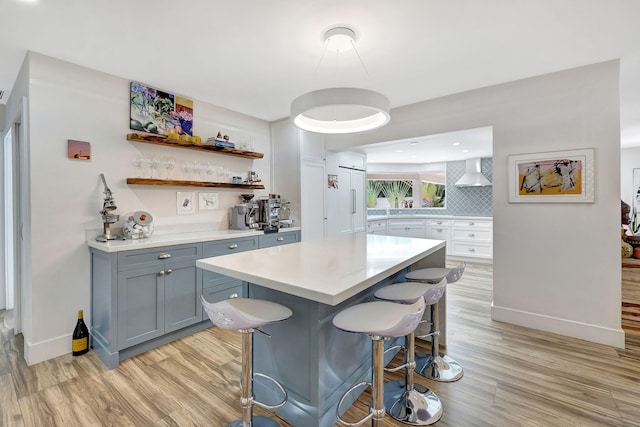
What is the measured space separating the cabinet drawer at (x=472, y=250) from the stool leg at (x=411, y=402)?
4.86m

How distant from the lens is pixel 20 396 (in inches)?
75.7

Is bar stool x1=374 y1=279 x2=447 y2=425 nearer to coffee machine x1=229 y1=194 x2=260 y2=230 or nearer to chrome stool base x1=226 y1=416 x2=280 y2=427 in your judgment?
chrome stool base x1=226 y1=416 x2=280 y2=427

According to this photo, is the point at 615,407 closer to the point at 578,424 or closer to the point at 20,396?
the point at 578,424

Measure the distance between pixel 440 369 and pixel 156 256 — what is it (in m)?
2.48

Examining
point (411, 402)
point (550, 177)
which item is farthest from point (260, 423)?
point (550, 177)

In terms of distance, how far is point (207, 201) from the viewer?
3.61 metres

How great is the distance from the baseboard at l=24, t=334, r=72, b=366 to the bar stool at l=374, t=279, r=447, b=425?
2.70 m

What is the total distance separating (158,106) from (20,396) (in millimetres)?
2657

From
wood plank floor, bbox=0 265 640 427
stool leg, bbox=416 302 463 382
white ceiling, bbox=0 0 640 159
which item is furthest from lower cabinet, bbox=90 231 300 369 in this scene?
white ceiling, bbox=0 0 640 159

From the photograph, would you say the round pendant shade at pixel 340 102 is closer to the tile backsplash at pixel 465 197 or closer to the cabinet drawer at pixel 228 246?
the cabinet drawer at pixel 228 246

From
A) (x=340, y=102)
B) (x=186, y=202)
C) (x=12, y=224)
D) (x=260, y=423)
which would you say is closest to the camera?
(x=260, y=423)

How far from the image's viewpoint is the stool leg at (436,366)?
209 centimetres

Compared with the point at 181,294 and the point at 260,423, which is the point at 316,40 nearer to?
the point at 181,294

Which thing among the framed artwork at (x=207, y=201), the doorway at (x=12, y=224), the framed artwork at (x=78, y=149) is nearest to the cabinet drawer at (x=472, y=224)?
the framed artwork at (x=207, y=201)
